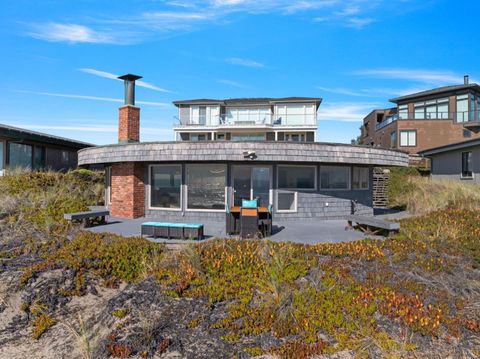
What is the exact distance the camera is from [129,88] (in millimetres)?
13672

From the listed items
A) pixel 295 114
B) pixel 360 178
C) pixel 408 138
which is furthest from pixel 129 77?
pixel 408 138

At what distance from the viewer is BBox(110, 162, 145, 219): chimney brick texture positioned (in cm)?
1266

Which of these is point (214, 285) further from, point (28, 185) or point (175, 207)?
point (28, 185)

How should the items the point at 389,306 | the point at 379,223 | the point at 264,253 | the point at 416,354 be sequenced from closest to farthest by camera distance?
the point at 416,354 → the point at 389,306 → the point at 264,253 → the point at 379,223

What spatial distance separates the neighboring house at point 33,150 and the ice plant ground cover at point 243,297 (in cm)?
1352

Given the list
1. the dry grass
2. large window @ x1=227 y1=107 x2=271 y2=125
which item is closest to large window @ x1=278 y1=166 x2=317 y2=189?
the dry grass

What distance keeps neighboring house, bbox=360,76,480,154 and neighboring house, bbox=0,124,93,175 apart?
32.0m

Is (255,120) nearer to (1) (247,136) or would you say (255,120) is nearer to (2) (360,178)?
(1) (247,136)

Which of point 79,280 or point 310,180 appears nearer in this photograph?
point 79,280

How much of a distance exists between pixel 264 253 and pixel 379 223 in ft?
14.5

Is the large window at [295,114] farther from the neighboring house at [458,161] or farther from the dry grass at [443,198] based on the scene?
the dry grass at [443,198]

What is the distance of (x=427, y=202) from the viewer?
14062 millimetres

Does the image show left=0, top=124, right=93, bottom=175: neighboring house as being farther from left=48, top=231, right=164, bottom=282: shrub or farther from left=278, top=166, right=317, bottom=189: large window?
left=278, top=166, right=317, bottom=189: large window

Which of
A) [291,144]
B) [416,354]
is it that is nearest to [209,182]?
[291,144]
